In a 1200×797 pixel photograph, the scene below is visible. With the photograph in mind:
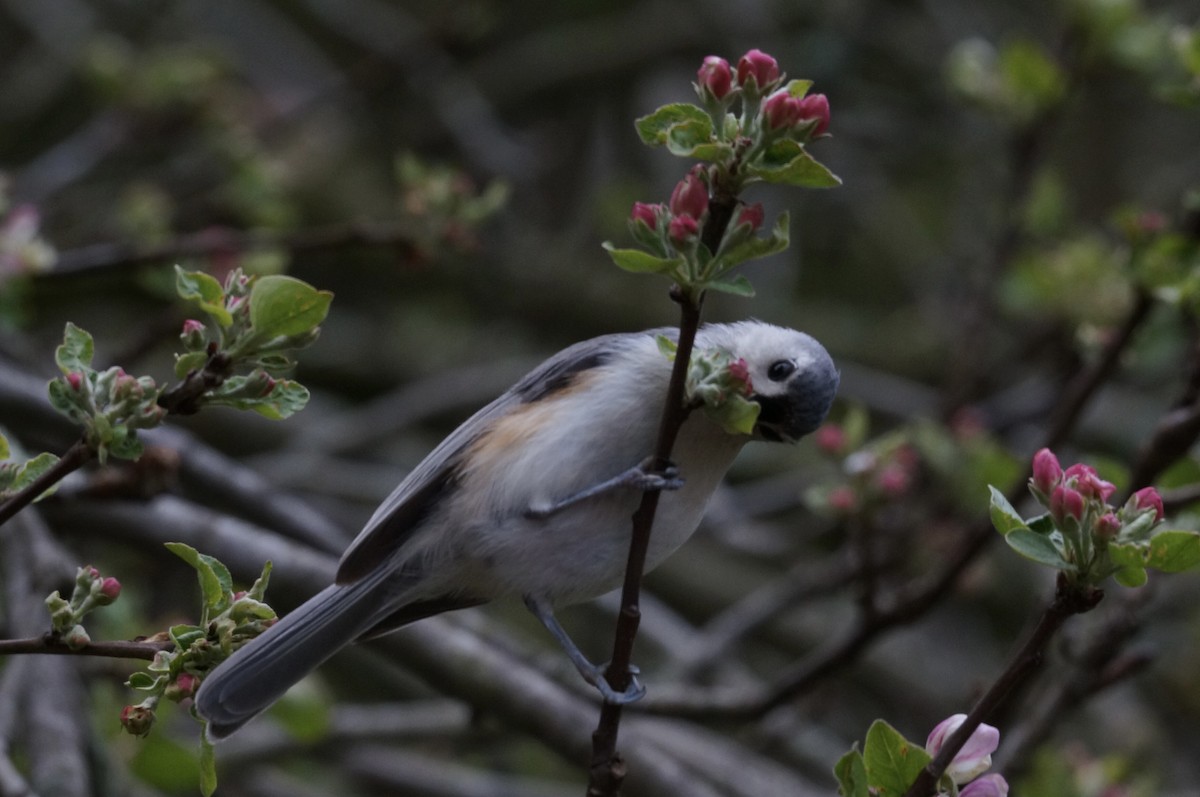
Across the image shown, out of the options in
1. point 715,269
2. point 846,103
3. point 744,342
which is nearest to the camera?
point 715,269

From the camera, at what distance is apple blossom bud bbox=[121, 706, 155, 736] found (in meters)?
1.50

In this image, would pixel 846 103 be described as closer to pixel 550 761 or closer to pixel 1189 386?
pixel 550 761

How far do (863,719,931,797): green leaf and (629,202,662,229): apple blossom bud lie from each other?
66 cm

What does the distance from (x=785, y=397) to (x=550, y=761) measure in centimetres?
314

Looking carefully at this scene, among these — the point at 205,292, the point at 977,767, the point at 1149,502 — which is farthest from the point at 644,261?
the point at 977,767

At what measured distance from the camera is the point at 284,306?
1545mm

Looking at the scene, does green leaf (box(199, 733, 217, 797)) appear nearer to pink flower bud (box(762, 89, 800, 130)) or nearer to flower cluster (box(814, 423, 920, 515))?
pink flower bud (box(762, 89, 800, 130))

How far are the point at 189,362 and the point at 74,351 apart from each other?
5.3 inches

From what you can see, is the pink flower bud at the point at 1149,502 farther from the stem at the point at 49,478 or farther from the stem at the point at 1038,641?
the stem at the point at 49,478

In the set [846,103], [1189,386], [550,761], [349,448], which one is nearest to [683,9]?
[846,103]

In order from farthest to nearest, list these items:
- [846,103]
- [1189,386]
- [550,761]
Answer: [846,103] < [550,761] < [1189,386]

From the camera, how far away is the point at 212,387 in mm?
1556

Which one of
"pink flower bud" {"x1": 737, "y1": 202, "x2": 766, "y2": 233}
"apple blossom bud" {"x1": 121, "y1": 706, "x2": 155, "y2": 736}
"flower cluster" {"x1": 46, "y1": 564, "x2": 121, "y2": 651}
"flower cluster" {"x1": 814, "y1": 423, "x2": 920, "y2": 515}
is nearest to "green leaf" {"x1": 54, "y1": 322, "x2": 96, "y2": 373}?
"flower cluster" {"x1": 46, "y1": 564, "x2": 121, "y2": 651}

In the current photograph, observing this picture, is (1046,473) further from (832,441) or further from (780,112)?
(832,441)
